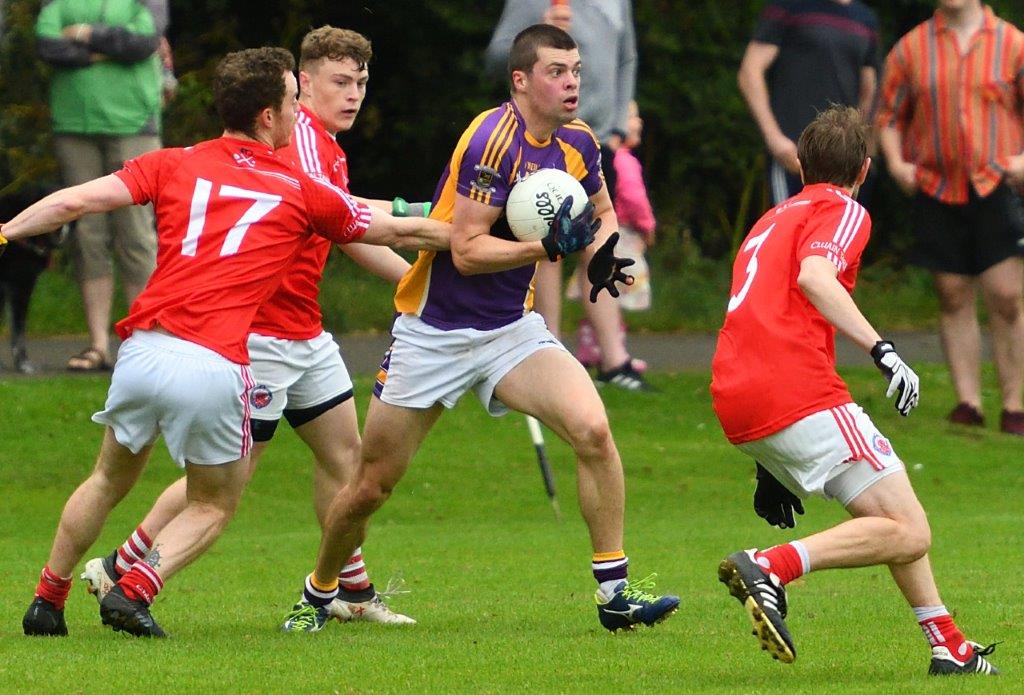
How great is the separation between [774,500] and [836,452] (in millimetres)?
666

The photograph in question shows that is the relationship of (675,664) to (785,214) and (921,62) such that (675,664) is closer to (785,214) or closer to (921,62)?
(785,214)

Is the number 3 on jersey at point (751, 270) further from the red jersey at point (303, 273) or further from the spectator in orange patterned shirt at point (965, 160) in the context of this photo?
the spectator in orange patterned shirt at point (965, 160)

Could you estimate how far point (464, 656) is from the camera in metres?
6.86

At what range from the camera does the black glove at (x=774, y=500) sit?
703 centimetres

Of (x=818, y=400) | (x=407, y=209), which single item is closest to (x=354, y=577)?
(x=407, y=209)

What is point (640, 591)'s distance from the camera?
24.6 feet

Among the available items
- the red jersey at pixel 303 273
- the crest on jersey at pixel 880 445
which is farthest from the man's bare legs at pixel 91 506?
the crest on jersey at pixel 880 445

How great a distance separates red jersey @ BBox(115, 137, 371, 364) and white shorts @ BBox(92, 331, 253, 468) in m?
0.06

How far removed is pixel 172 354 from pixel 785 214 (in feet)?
7.04

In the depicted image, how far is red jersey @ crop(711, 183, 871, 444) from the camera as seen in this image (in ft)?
21.4

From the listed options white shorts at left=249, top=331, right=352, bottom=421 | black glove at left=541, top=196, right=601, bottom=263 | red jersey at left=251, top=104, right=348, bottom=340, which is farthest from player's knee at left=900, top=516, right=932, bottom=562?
red jersey at left=251, top=104, right=348, bottom=340

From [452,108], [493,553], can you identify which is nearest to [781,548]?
[493,553]

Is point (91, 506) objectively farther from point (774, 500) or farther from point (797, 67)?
point (797, 67)

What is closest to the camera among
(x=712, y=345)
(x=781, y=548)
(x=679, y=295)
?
(x=781, y=548)
